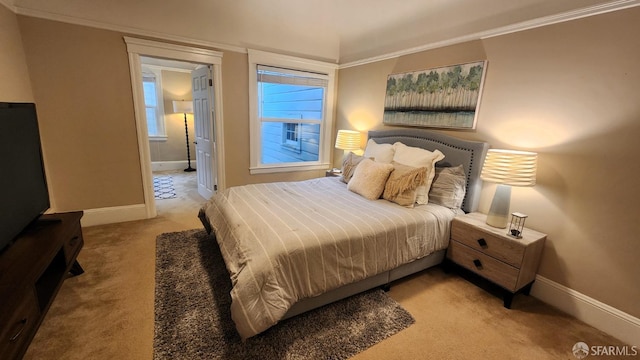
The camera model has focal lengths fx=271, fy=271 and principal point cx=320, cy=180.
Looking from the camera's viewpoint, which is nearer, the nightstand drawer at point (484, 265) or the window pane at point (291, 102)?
the nightstand drawer at point (484, 265)

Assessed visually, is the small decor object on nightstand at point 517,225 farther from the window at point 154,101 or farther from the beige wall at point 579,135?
the window at point 154,101

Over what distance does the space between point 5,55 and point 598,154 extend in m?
4.65

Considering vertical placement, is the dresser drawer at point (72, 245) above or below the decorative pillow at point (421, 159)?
below

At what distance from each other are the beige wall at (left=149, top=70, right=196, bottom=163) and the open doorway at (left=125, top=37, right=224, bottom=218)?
8.06 feet

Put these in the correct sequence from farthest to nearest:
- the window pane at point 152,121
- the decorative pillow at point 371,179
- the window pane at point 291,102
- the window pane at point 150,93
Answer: the window pane at point 152,121 → the window pane at point 150,93 → the window pane at point 291,102 → the decorative pillow at point 371,179

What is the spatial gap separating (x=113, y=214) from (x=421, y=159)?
3554 millimetres

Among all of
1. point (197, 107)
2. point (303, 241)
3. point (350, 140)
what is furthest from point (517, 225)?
point (197, 107)

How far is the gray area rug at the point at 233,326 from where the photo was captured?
5.22 feet

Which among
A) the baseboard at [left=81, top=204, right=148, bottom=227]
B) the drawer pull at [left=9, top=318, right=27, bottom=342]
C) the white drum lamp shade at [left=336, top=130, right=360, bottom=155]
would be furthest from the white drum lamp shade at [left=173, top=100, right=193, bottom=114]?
the drawer pull at [left=9, top=318, right=27, bottom=342]

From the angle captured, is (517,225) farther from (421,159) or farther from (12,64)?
(12,64)

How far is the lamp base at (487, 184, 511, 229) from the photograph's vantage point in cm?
217

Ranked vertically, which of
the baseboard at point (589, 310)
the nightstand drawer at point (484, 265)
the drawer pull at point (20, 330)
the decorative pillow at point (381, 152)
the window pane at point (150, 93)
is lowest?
the baseboard at point (589, 310)

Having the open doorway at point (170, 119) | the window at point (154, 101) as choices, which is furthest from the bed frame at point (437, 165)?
the window at point (154, 101)

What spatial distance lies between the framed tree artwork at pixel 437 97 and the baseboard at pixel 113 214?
3.31 metres
